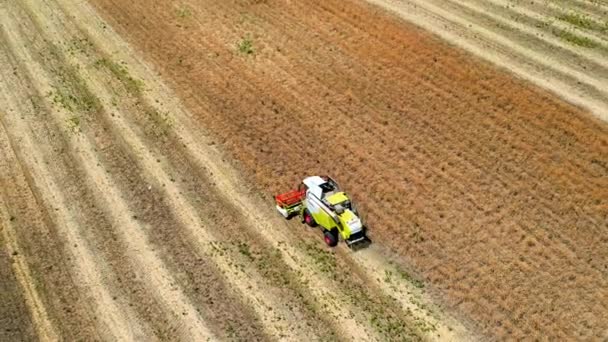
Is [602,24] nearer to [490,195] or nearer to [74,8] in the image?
[490,195]

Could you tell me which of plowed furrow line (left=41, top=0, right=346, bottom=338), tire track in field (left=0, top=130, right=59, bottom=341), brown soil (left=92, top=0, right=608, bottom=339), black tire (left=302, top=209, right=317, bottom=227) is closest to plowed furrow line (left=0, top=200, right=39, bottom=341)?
tire track in field (left=0, top=130, right=59, bottom=341)

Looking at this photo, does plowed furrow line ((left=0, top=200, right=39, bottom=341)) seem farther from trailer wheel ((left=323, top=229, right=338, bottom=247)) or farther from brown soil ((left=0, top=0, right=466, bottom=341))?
trailer wheel ((left=323, top=229, right=338, bottom=247))

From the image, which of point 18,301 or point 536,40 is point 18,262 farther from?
point 536,40

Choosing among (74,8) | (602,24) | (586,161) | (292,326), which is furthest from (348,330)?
(74,8)

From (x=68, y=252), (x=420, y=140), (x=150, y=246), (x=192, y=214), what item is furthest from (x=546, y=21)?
(x=68, y=252)

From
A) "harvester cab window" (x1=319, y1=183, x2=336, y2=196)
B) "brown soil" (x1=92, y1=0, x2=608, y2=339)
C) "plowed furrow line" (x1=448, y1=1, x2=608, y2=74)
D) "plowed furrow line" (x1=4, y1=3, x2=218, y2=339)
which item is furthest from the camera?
"plowed furrow line" (x1=448, y1=1, x2=608, y2=74)
